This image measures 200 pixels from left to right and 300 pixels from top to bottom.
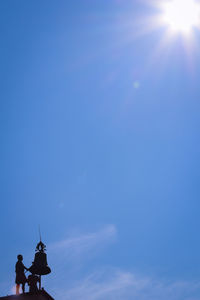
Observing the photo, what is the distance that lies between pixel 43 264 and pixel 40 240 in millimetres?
1136

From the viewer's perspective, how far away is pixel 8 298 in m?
15.3

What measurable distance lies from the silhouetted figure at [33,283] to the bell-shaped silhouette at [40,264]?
189 millimetres

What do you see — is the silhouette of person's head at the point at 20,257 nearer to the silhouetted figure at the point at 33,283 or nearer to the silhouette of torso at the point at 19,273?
the silhouette of torso at the point at 19,273

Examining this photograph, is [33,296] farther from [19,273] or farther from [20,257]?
[20,257]

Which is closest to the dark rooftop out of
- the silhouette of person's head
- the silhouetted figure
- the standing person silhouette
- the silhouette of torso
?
the silhouetted figure

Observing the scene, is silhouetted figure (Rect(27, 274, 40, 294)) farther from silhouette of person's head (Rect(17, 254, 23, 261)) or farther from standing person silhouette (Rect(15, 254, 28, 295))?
silhouette of person's head (Rect(17, 254, 23, 261))

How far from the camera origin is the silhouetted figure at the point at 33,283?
53.3ft

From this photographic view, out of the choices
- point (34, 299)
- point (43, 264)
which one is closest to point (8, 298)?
point (34, 299)

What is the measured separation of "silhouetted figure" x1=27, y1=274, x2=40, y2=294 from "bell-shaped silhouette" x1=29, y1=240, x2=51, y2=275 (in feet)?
0.62

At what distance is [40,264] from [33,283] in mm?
825

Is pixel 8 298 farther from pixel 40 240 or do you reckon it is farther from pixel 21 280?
pixel 40 240

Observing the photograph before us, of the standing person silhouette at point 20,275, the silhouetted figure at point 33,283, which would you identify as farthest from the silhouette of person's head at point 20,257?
the silhouetted figure at point 33,283

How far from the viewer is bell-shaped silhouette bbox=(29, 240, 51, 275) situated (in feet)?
54.3

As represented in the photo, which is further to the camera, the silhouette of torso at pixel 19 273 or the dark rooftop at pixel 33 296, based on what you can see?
the silhouette of torso at pixel 19 273
